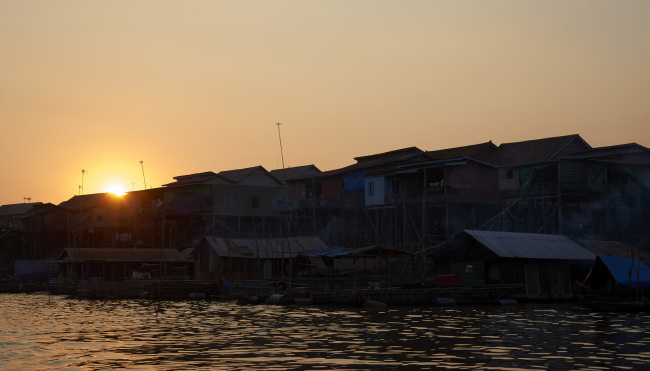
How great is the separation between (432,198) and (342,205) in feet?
38.6

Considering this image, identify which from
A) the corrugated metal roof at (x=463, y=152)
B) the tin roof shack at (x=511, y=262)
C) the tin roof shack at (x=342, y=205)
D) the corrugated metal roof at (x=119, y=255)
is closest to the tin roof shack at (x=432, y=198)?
the corrugated metal roof at (x=463, y=152)

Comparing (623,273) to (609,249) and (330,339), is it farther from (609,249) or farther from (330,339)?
(330,339)

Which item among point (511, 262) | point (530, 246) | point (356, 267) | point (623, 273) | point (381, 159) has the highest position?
point (381, 159)

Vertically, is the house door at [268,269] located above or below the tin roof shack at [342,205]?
below

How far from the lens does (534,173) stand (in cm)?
5741

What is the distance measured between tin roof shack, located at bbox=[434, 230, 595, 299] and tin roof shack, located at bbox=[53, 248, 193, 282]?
1070 inches

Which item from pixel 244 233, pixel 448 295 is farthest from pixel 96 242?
pixel 448 295

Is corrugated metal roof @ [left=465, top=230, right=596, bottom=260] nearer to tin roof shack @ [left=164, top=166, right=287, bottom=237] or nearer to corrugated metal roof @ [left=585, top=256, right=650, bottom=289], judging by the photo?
corrugated metal roof @ [left=585, top=256, right=650, bottom=289]

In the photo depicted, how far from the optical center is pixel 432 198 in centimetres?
5628

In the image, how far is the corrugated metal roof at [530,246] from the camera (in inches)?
1634

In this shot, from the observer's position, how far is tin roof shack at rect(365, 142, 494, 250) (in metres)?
56.5

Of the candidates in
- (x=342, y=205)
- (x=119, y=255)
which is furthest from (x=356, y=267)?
(x=119, y=255)

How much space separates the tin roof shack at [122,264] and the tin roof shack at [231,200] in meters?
6.72

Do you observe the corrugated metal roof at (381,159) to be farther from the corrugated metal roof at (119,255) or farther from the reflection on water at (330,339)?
the reflection on water at (330,339)
